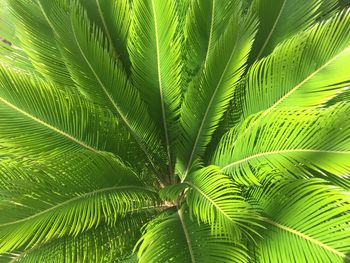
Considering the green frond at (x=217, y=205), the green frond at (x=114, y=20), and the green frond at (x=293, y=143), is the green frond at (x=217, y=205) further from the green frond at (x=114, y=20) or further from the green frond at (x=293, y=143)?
the green frond at (x=114, y=20)

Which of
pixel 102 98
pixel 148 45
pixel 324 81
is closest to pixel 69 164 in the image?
pixel 102 98

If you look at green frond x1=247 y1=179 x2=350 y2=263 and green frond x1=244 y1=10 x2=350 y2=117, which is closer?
green frond x1=247 y1=179 x2=350 y2=263

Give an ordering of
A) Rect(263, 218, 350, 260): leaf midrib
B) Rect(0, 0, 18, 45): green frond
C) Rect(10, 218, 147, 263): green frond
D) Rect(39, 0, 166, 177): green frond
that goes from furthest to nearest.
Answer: Rect(0, 0, 18, 45): green frond, Rect(39, 0, 166, 177): green frond, Rect(10, 218, 147, 263): green frond, Rect(263, 218, 350, 260): leaf midrib

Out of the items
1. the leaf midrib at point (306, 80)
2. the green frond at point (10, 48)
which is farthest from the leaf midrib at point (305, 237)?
the green frond at point (10, 48)

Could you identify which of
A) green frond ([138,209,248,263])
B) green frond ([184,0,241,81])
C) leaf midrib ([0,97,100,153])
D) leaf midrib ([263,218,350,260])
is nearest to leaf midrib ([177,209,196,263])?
green frond ([138,209,248,263])

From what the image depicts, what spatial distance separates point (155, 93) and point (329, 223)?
0.85 metres

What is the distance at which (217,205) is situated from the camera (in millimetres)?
1173

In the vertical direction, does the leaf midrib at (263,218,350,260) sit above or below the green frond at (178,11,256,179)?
below

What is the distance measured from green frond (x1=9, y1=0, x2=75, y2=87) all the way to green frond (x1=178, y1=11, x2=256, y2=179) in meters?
0.56

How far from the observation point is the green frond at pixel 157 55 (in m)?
1.52

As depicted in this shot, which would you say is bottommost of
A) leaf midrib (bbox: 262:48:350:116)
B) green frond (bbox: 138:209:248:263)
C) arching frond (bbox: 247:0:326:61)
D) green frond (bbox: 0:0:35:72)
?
green frond (bbox: 138:209:248:263)

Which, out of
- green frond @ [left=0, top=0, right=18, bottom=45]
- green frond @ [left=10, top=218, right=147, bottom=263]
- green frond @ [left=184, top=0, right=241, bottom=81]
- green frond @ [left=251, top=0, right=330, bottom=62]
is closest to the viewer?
green frond @ [left=10, top=218, right=147, bottom=263]

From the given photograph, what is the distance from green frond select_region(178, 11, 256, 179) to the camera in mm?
1341

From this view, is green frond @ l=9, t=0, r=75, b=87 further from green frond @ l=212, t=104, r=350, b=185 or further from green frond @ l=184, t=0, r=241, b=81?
green frond @ l=212, t=104, r=350, b=185
